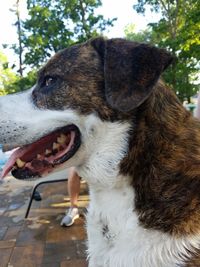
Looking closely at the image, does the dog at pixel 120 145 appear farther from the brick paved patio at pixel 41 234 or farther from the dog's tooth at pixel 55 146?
the brick paved patio at pixel 41 234

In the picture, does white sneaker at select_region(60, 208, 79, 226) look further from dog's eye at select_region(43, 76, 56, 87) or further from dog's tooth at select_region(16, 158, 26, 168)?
dog's eye at select_region(43, 76, 56, 87)

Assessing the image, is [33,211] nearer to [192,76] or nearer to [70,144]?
[70,144]

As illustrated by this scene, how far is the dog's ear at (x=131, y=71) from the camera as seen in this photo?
6.06 feet

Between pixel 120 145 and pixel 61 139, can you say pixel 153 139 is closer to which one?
pixel 120 145

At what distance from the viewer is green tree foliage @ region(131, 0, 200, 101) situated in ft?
35.2

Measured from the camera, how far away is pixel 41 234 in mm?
4414

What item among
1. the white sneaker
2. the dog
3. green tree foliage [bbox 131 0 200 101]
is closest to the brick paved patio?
the white sneaker

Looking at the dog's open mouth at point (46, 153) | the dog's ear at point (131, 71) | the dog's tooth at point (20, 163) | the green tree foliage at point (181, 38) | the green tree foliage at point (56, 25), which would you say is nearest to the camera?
the dog's ear at point (131, 71)

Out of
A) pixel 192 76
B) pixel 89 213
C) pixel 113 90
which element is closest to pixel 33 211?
pixel 89 213

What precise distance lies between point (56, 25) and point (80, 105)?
15.7 metres

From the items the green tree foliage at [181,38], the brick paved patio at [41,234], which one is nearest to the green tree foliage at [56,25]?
the green tree foliage at [181,38]

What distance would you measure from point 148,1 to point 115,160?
13.5 m

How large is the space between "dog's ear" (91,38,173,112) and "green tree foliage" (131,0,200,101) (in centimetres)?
891

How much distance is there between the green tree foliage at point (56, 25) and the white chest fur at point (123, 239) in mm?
15260
